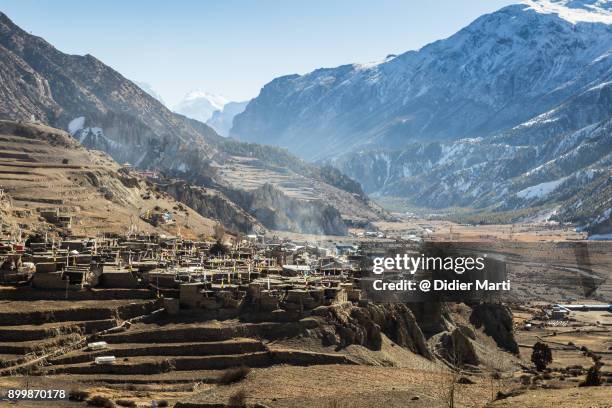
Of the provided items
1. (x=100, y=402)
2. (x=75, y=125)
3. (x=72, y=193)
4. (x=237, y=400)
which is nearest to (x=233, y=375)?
(x=237, y=400)

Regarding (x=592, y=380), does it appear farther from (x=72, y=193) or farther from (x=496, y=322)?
(x=72, y=193)

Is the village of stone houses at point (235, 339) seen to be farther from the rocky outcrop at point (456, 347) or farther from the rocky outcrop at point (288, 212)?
the rocky outcrop at point (288, 212)

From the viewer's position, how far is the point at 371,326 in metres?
55.8

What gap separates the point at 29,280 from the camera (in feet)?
182

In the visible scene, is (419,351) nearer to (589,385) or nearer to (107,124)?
(589,385)

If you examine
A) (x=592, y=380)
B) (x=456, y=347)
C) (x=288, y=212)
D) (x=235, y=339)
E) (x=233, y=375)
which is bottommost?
(x=592, y=380)

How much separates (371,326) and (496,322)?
21.5 meters

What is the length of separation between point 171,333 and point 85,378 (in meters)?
6.73

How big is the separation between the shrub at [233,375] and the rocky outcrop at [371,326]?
7.25 meters

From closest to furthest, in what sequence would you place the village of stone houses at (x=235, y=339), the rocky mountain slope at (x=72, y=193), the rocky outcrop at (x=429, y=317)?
the village of stone houses at (x=235, y=339), the rocky outcrop at (x=429, y=317), the rocky mountain slope at (x=72, y=193)

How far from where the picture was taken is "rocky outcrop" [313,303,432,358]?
5409 cm

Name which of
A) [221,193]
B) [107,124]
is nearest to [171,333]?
[221,193]

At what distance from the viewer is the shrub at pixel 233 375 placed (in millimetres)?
46334

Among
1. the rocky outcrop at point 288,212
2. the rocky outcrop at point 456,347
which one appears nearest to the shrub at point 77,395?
the rocky outcrop at point 456,347
